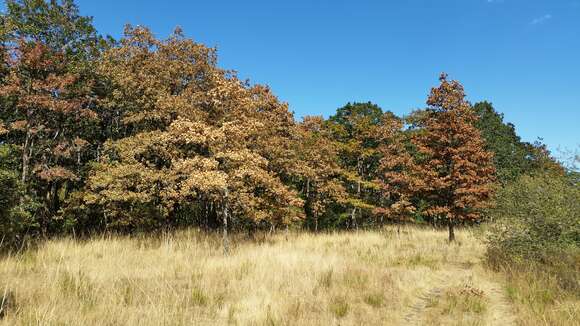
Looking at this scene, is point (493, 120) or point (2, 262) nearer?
point (2, 262)

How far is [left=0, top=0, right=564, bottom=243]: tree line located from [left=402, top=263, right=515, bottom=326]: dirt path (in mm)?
7578

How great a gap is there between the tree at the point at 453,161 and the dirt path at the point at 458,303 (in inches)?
336

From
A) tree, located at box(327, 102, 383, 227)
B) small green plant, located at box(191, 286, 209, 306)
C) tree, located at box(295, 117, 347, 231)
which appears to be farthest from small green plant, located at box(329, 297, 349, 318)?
tree, located at box(327, 102, 383, 227)

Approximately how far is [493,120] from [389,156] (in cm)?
2070

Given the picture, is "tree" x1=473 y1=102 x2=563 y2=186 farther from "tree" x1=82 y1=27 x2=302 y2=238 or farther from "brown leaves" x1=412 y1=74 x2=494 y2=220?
"tree" x1=82 y1=27 x2=302 y2=238

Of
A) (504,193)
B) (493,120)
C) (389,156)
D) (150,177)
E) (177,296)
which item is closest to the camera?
(177,296)

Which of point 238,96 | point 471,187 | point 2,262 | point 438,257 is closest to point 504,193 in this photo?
point 438,257

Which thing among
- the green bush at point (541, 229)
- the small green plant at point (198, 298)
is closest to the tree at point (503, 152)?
the green bush at point (541, 229)

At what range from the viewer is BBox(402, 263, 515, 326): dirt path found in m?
7.88

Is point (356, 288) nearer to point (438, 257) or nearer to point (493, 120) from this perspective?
point (438, 257)

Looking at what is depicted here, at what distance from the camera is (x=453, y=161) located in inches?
801

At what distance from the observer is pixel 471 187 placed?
19844mm

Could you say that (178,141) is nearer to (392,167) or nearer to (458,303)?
(458,303)

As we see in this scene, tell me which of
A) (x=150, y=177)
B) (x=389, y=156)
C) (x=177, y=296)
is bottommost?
(x=177, y=296)
